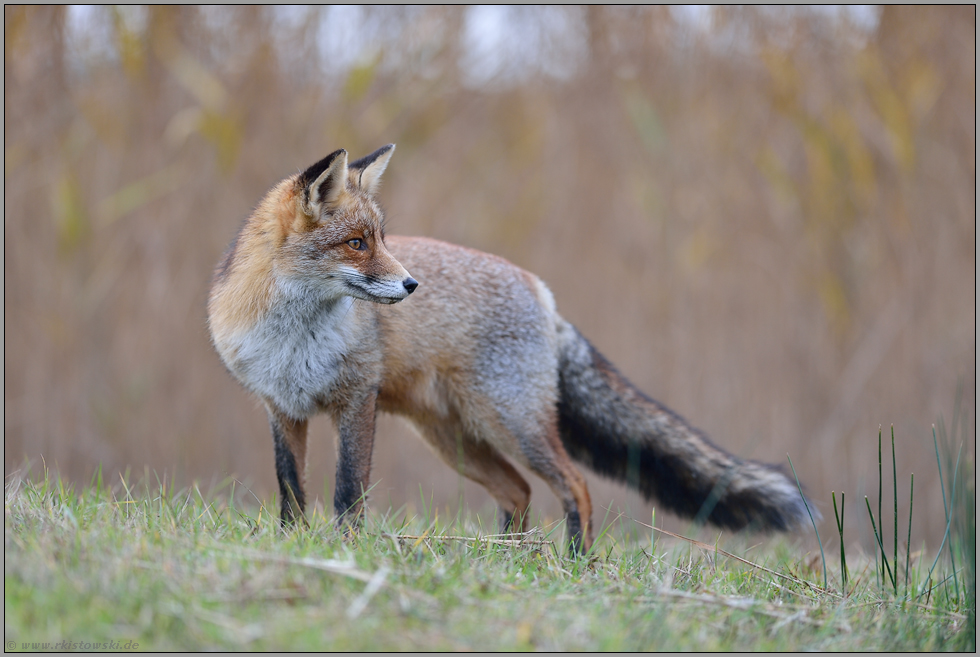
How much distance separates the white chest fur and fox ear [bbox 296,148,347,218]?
1.56 ft

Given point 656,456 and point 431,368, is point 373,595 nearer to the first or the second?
point 431,368

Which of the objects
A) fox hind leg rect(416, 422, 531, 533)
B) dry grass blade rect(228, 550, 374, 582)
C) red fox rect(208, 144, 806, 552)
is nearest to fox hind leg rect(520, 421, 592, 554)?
red fox rect(208, 144, 806, 552)

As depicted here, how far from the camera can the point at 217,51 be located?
749 cm

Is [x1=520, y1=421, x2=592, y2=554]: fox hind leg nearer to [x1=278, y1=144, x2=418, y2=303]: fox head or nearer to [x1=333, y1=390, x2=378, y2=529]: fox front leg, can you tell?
[x1=333, y1=390, x2=378, y2=529]: fox front leg

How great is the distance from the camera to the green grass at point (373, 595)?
194 centimetres

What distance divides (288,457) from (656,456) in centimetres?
227

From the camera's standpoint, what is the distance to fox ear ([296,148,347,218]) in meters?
3.39

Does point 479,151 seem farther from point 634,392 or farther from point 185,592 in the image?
point 185,592

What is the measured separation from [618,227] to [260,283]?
5.25 metres

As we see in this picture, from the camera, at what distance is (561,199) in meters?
8.17

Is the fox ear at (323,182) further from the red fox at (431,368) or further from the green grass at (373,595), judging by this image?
the green grass at (373,595)

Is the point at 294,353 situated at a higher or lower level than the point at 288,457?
higher

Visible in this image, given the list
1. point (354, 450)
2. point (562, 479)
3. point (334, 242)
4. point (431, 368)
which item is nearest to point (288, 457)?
point (354, 450)

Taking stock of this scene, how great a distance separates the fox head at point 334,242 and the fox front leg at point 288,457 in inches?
30.5
